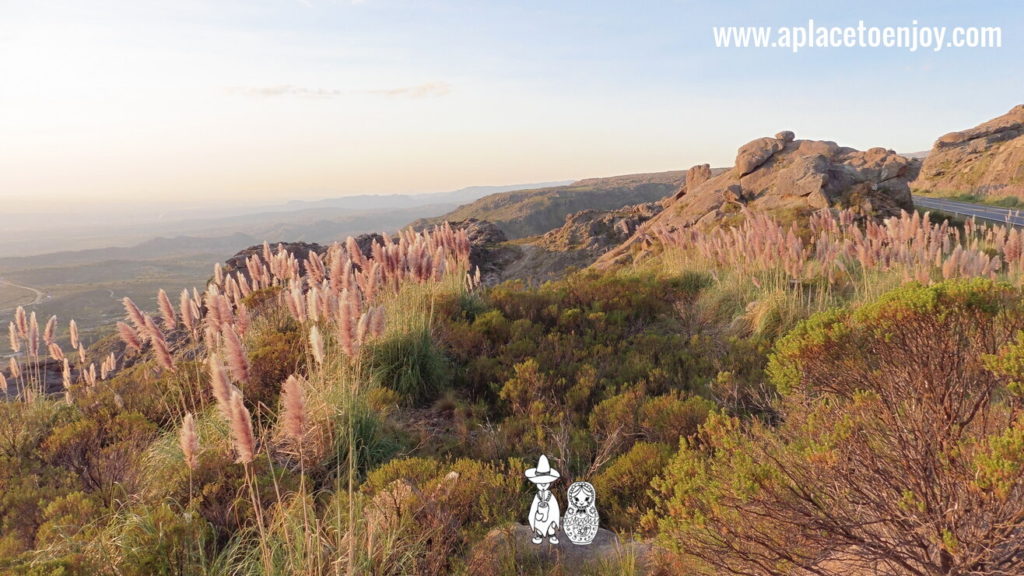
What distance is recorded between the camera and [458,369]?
7105 mm

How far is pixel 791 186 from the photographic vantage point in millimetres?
17406

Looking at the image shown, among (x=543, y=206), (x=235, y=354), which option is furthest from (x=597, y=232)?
(x=543, y=206)

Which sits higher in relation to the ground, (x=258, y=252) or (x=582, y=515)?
(x=258, y=252)

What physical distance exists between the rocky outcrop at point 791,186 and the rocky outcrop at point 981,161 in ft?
44.3

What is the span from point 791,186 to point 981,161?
2589cm

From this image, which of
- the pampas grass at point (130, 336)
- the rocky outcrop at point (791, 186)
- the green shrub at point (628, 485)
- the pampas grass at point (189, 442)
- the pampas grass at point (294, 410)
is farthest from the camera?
the rocky outcrop at point (791, 186)

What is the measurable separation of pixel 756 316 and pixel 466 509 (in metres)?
6.02

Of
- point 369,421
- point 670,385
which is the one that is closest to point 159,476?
point 369,421

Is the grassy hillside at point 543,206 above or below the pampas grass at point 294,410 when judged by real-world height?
above

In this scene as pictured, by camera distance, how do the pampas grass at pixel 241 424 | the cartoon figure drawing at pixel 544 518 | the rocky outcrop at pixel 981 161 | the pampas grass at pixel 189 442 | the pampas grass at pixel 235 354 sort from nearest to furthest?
the pampas grass at pixel 241 424 < the pampas grass at pixel 189 442 < the pampas grass at pixel 235 354 < the cartoon figure drawing at pixel 544 518 < the rocky outcrop at pixel 981 161

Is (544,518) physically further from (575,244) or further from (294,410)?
(575,244)

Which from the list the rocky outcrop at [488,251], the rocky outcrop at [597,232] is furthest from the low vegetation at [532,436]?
the rocky outcrop at [597,232]

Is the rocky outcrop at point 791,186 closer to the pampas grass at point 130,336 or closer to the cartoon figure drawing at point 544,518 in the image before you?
the cartoon figure drawing at point 544,518

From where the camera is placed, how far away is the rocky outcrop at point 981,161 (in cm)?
2934
